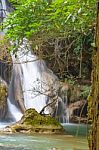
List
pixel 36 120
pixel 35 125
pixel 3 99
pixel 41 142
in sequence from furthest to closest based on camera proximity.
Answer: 1. pixel 3 99
2. pixel 36 120
3. pixel 35 125
4. pixel 41 142

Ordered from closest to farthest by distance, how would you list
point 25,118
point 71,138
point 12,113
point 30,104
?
point 71,138
point 25,118
point 12,113
point 30,104

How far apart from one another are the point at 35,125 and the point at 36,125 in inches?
1.2

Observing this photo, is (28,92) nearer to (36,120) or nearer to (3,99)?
(3,99)

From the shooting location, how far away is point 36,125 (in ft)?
35.9

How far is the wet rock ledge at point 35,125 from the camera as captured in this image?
34.8 ft

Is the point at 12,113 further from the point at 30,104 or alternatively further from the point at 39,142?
the point at 39,142

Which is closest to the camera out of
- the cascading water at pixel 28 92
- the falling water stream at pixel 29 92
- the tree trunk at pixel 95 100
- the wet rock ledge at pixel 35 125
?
the tree trunk at pixel 95 100

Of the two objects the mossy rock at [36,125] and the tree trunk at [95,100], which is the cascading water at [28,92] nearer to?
the mossy rock at [36,125]

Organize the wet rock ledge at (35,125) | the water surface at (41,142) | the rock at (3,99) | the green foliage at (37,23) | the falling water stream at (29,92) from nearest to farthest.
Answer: the green foliage at (37,23)
the water surface at (41,142)
the falling water stream at (29,92)
the wet rock ledge at (35,125)
the rock at (3,99)

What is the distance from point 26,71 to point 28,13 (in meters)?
11.8

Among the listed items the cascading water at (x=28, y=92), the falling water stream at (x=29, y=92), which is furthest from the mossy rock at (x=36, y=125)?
the cascading water at (x=28, y=92)

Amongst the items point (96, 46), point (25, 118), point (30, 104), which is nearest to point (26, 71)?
point (30, 104)

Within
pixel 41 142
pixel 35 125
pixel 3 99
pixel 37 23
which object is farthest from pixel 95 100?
pixel 3 99

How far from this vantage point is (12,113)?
15805mm
